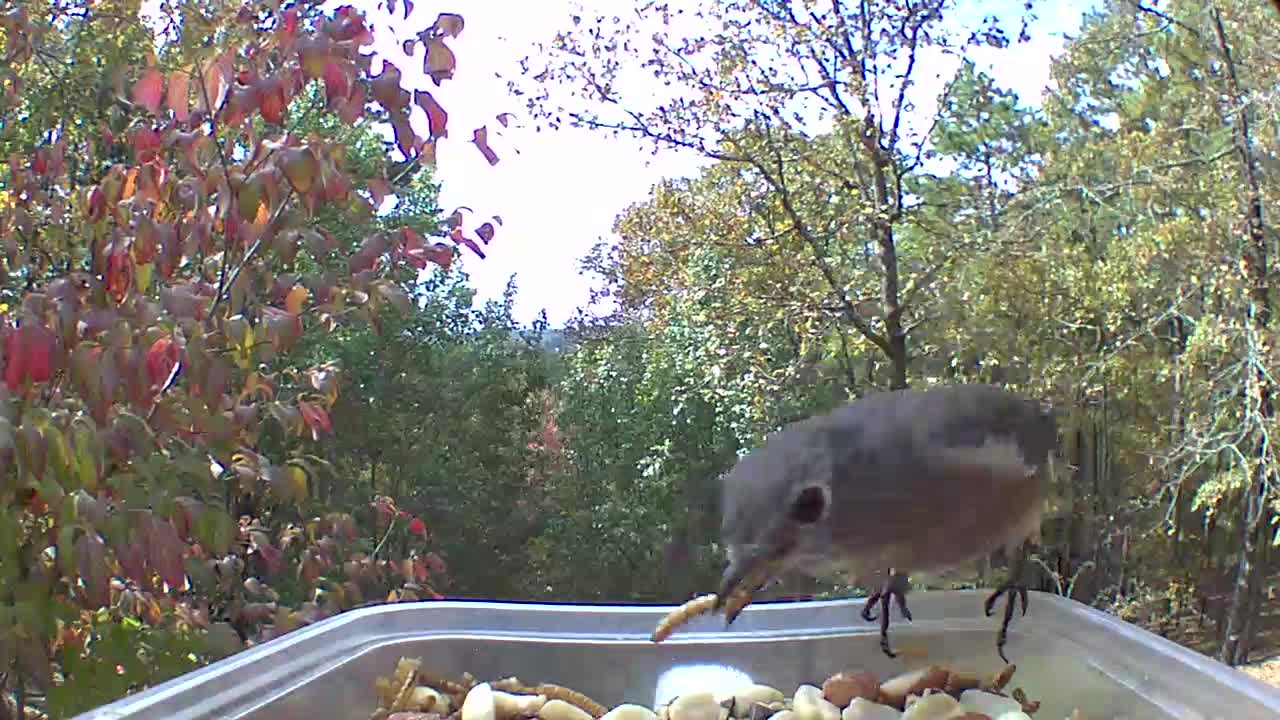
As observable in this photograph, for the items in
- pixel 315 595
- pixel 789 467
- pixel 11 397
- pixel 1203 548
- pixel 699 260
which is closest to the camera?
pixel 789 467

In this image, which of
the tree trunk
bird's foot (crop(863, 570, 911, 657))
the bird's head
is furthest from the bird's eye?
the tree trunk

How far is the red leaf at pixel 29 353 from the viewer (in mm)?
717

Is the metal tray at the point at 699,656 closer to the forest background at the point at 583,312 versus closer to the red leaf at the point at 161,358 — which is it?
the forest background at the point at 583,312

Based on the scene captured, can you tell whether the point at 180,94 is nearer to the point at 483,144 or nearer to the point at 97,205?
the point at 97,205

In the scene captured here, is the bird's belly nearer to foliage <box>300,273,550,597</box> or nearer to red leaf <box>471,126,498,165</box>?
red leaf <box>471,126,498,165</box>

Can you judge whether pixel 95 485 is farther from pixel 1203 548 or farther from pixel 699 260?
pixel 1203 548

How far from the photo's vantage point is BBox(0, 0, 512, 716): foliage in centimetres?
78

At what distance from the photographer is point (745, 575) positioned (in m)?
0.28

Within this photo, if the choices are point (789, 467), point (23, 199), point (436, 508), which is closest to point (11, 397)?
point (23, 199)

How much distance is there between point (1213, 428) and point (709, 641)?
1.75 m

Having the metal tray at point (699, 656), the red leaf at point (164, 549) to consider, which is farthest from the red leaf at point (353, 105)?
the metal tray at point (699, 656)

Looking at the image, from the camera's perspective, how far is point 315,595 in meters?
1.25

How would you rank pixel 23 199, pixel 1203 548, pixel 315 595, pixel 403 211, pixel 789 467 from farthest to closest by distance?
pixel 1203 548 → pixel 403 211 → pixel 315 595 → pixel 23 199 → pixel 789 467

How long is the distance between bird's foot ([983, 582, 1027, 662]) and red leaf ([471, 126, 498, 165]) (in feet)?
2.06
